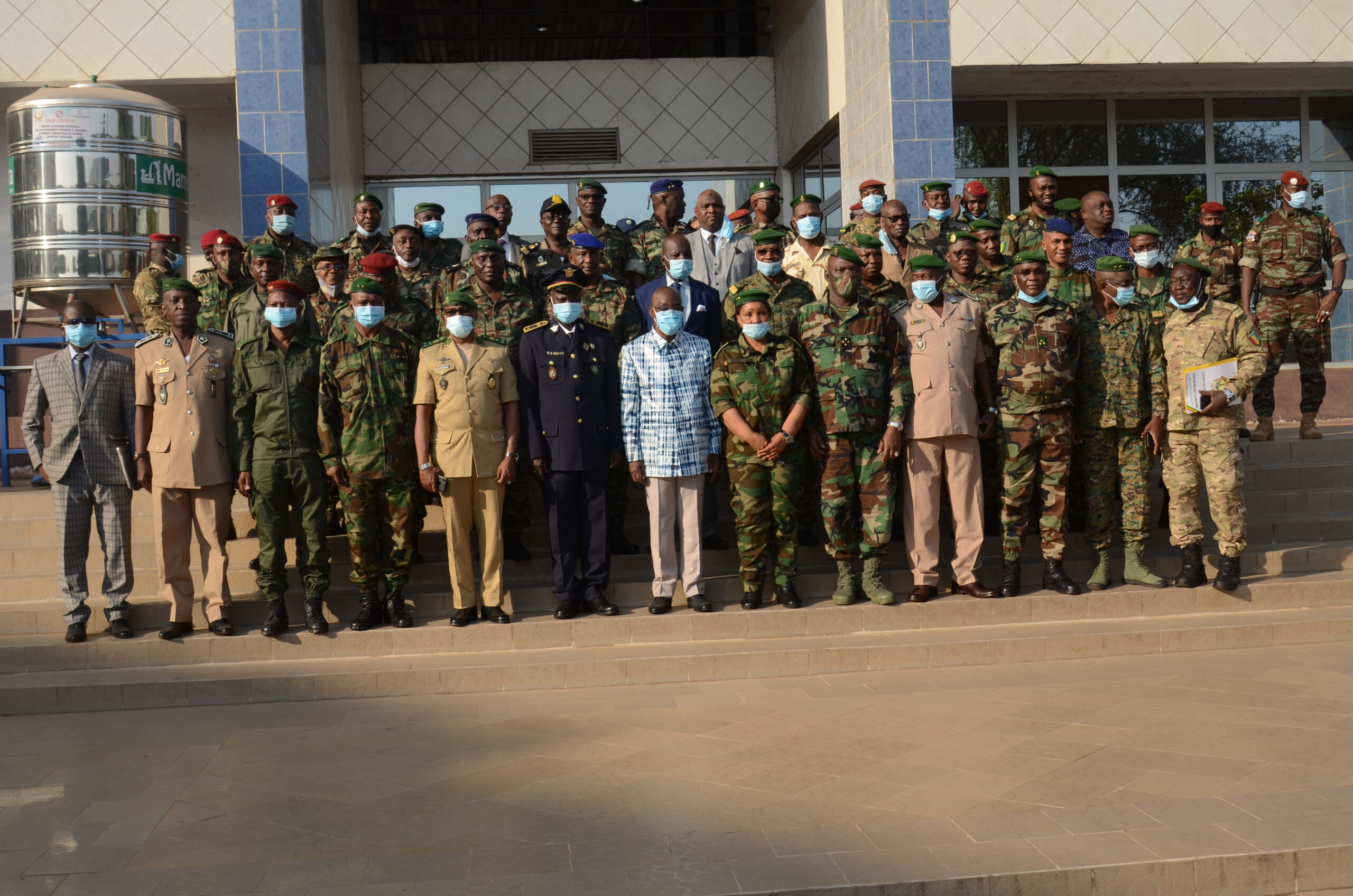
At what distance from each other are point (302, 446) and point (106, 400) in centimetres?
126

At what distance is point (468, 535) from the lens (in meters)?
7.07

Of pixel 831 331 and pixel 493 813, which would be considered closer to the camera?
pixel 493 813

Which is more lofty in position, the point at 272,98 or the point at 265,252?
the point at 272,98

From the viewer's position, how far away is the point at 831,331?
7379mm

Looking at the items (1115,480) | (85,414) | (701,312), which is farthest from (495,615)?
(1115,480)

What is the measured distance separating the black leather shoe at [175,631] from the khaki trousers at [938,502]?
4.42 m

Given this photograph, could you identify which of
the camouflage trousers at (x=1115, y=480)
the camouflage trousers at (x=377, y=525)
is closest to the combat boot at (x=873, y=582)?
the camouflage trousers at (x=1115, y=480)

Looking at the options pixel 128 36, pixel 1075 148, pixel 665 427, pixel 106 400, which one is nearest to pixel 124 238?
pixel 128 36

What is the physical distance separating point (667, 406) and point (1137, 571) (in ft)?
10.5

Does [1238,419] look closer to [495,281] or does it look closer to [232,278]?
[495,281]

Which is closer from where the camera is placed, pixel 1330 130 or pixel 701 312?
pixel 701 312

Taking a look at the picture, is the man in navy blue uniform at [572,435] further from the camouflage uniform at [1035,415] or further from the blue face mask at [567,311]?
the camouflage uniform at [1035,415]

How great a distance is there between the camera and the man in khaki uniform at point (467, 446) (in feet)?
23.0

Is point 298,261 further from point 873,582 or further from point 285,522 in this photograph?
point 873,582
